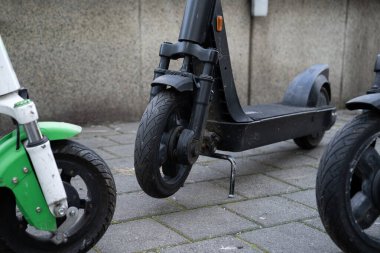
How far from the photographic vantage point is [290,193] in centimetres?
352

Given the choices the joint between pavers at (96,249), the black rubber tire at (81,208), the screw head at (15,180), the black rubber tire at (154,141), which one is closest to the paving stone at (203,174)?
the black rubber tire at (154,141)

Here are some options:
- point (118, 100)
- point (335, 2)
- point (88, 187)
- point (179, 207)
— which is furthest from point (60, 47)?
point (335, 2)

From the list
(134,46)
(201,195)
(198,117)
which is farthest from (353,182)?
(134,46)

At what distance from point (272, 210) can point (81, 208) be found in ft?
4.20

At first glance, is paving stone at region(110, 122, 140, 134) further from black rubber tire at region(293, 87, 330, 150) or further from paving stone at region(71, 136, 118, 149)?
black rubber tire at region(293, 87, 330, 150)

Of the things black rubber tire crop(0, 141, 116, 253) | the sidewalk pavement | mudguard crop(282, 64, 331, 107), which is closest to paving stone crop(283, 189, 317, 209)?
the sidewalk pavement

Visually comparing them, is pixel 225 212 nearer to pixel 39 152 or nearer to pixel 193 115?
pixel 193 115

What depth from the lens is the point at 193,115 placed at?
3.09 metres

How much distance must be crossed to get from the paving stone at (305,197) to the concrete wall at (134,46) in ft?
8.88

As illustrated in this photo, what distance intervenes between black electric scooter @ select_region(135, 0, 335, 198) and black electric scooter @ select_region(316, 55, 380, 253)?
1.01 m

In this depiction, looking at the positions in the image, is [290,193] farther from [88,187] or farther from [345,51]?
[345,51]

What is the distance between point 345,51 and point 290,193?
4.21m

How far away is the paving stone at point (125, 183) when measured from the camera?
3.54 metres

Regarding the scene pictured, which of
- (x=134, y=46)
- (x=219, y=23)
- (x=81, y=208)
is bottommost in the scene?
(x=81, y=208)
